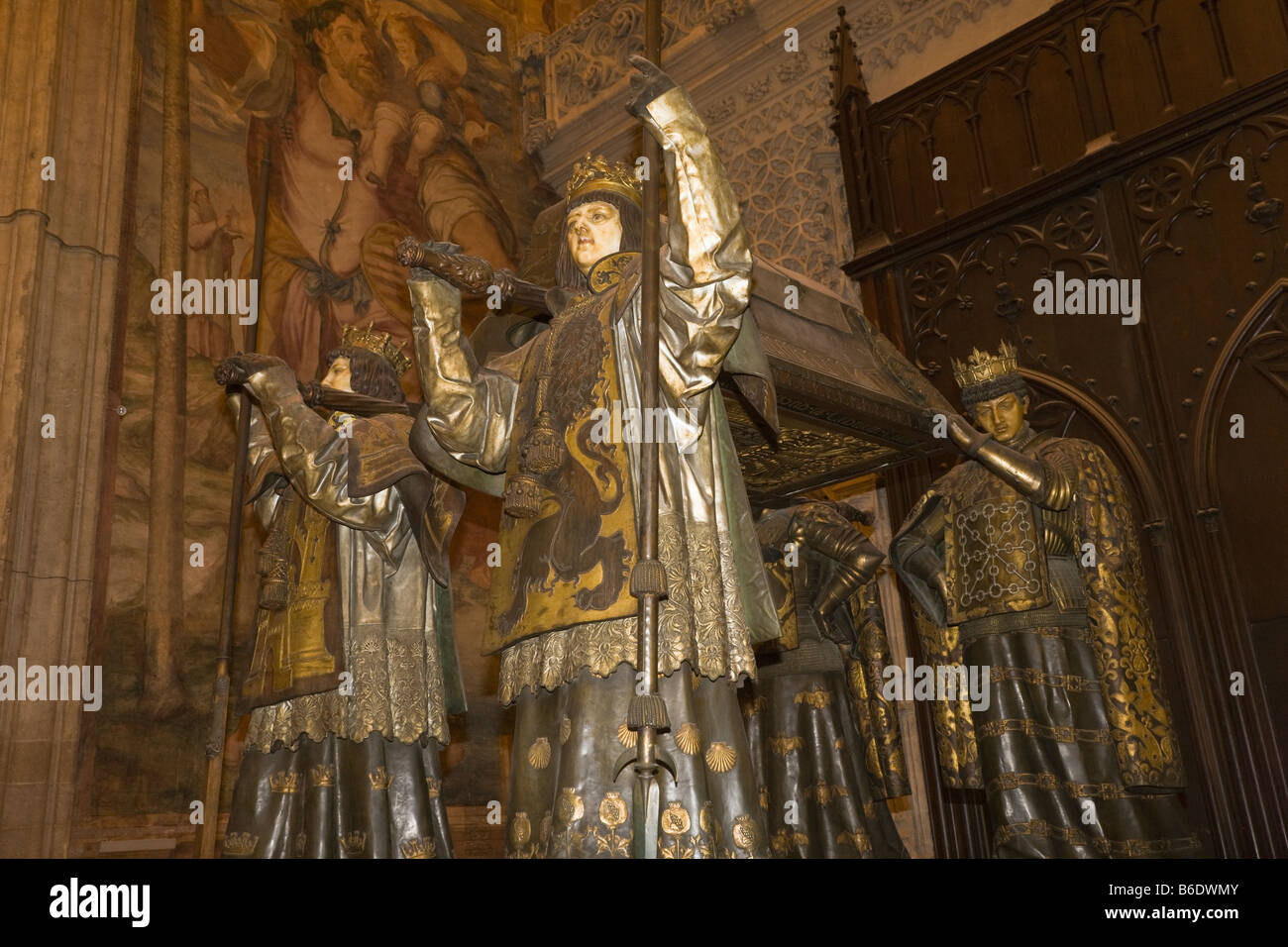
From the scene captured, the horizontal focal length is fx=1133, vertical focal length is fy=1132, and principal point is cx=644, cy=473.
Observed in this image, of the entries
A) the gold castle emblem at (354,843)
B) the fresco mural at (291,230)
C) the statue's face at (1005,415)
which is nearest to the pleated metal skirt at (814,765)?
the statue's face at (1005,415)

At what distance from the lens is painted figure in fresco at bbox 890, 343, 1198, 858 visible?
400 centimetres

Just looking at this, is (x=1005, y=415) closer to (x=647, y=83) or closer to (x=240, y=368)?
(x=647, y=83)

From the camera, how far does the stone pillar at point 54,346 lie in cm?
520

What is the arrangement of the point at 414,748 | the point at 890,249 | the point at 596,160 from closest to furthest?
the point at 596,160 < the point at 414,748 < the point at 890,249

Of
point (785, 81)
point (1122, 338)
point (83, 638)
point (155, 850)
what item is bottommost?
point (155, 850)

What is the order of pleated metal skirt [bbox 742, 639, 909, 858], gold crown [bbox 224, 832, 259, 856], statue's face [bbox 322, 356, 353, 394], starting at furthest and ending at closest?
pleated metal skirt [bbox 742, 639, 909, 858] → statue's face [bbox 322, 356, 353, 394] → gold crown [bbox 224, 832, 259, 856]

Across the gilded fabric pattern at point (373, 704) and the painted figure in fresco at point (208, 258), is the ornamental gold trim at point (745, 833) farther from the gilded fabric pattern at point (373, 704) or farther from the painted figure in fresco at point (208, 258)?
the painted figure in fresco at point (208, 258)

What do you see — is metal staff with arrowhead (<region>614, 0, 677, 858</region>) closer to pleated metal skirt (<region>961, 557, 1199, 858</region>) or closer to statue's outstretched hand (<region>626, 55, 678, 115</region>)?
statue's outstretched hand (<region>626, 55, 678, 115</region>)

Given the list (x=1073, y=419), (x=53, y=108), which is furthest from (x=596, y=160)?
(x=53, y=108)

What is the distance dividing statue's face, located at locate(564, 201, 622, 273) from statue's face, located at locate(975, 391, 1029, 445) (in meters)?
2.08

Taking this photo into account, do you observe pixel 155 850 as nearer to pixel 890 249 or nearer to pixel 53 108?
Result: pixel 53 108

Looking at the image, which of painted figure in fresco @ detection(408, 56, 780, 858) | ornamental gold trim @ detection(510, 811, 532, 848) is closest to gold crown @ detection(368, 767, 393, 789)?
painted figure in fresco @ detection(408, 56, 780, 858)

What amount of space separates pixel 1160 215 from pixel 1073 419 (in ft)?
3.69

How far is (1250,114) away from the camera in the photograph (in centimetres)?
561
